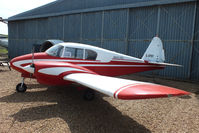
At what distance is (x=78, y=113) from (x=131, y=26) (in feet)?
38.3

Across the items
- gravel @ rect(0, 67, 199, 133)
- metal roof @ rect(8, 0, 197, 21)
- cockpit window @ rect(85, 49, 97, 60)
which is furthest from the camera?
metal roof @ rect(8, 0, 197, 21)

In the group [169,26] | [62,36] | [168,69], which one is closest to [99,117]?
[168,69]

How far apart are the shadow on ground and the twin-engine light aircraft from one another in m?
0.68

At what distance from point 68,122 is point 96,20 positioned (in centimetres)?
1420

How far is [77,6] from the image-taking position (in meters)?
18.6

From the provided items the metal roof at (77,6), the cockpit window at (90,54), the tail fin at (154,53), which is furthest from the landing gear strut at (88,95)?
the metal roof at (77,6)

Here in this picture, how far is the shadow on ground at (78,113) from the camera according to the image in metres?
4.25

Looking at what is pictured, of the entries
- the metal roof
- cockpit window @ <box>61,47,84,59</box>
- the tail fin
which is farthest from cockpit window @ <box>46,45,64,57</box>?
the metal roof

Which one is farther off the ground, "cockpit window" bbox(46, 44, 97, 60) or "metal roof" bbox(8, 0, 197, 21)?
"metal roof" bbox(8, 0, 197, 21)

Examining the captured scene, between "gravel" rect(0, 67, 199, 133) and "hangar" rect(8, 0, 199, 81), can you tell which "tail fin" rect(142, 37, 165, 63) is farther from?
"hangar" rect(8, 0, 199, 81)

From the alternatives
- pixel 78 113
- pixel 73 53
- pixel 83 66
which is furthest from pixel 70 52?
pixel 78 113

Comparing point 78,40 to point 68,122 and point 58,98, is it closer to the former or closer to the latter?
point 58,98

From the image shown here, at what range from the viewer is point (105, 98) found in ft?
22.6

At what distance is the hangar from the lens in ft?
39.2
